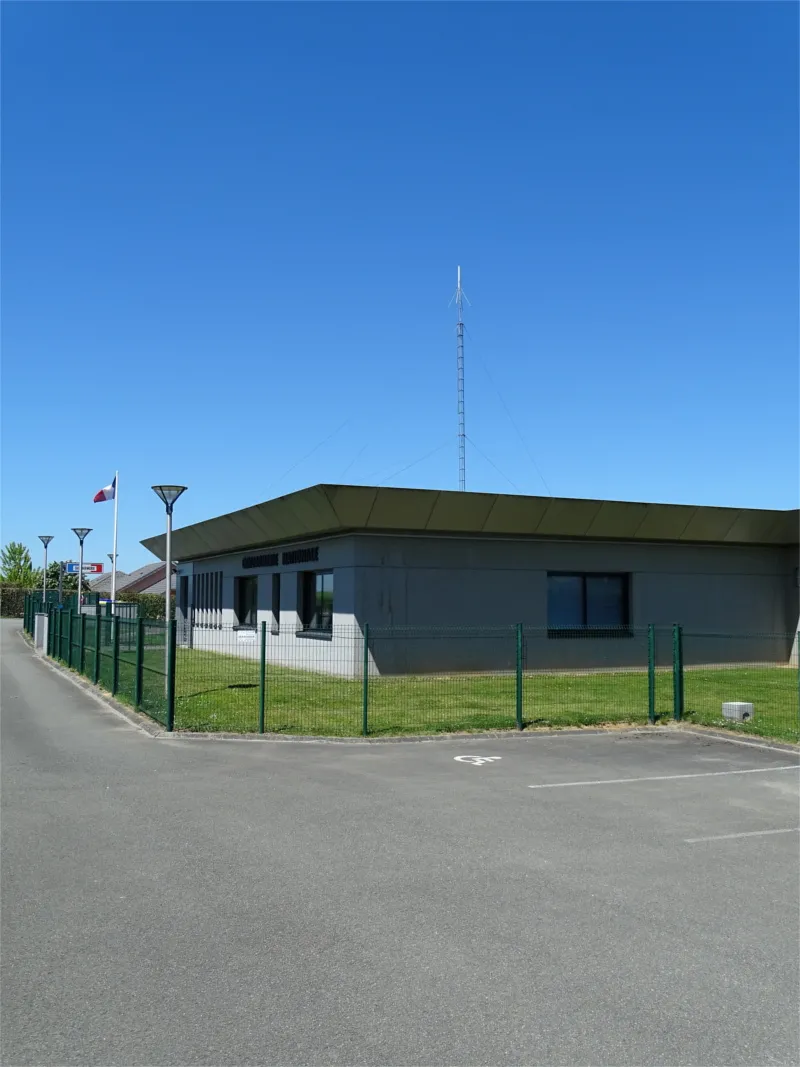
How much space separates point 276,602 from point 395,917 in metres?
24.6

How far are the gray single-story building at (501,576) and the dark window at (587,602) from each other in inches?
1.7

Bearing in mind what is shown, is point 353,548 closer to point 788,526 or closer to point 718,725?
point 718,725

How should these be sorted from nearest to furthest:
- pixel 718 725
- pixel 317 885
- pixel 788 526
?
pixel 317 885
pixel 718 725
pixel 788 526

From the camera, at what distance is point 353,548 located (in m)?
24.7

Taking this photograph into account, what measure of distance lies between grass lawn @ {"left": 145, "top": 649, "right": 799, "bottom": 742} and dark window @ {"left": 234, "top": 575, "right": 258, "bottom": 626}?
18.5ft

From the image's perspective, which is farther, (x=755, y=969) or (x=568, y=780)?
(x=568, y=780)

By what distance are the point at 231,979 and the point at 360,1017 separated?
0.87 m

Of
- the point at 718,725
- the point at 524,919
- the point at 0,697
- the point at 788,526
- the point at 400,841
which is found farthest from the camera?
the point at 788,526

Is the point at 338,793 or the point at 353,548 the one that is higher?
the point at 353,548

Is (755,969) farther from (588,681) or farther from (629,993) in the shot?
(588,681)

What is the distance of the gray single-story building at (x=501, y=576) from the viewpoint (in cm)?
2483

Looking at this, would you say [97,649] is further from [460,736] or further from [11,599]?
[11,599]

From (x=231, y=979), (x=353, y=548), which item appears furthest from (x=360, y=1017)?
(x=353, y=548)

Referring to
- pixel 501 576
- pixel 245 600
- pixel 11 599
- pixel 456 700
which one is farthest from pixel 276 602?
pixel 11 599
